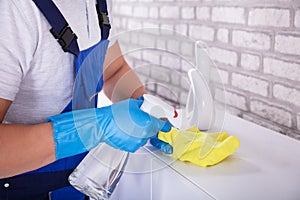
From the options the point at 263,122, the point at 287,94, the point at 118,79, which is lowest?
the point at 263,122

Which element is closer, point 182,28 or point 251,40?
point 251,40

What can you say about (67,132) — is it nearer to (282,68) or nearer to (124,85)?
(124,85)

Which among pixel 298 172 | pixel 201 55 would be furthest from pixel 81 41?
pixel 298 172

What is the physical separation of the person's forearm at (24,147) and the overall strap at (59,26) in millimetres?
200

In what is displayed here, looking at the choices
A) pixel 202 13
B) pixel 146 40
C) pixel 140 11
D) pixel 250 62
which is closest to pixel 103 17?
pixel 146 40

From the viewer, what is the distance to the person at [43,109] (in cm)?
86

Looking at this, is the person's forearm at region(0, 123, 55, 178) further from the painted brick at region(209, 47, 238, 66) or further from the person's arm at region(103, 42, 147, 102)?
the painted brick at region(209, 47, 238, 66)

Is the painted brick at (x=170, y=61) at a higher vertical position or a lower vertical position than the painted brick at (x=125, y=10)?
lower

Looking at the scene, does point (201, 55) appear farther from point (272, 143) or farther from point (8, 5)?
point (8, 5)

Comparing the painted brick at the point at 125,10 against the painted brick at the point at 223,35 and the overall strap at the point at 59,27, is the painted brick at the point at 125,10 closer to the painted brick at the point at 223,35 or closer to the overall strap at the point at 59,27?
the painted brick at the point at 223,35

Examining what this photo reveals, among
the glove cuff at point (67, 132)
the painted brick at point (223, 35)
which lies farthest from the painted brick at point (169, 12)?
the glove cuff at point (67, 132)

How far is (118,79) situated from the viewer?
132 cm

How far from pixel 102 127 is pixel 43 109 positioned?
0.20 meters

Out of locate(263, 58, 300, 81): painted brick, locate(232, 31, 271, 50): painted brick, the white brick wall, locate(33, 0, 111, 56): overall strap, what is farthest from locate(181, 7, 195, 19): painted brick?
locate(33, 0, 111, 56): overall strap
